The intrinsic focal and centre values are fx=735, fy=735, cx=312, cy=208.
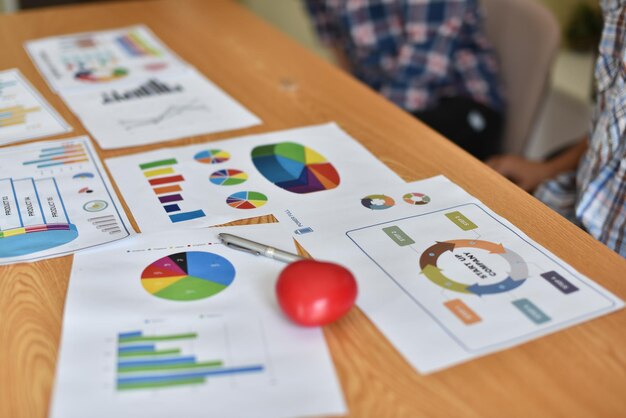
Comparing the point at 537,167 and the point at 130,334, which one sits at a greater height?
the point at 130,334

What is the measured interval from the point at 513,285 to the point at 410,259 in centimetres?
11

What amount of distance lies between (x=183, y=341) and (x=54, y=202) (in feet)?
1.09

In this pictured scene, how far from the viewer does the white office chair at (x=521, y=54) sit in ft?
5.06

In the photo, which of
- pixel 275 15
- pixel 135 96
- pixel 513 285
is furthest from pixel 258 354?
pixel 275 15

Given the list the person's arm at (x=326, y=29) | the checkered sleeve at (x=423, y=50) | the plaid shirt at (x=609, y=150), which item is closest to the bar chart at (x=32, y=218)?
the plaid shirt at (x=609, y=150)

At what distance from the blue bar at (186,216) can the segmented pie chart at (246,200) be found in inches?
1.6

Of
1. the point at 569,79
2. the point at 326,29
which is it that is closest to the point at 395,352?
the point at 326,29

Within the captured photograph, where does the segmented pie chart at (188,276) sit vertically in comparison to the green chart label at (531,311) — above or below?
below

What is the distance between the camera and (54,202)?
0.88m

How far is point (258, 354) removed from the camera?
0.63 meters

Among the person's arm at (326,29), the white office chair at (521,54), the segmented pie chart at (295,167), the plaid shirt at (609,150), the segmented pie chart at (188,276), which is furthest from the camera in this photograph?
the person's arm at (326,29)

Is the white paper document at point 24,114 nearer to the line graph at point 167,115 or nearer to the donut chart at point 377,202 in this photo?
the line graph at point 167,115

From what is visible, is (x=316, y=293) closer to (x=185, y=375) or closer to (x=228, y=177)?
(x=185, y=375)

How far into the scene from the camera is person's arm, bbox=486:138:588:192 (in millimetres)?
1400
